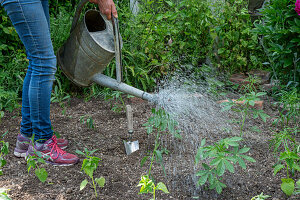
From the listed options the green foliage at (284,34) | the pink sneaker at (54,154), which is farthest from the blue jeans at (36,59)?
the green foliage at (284,34)

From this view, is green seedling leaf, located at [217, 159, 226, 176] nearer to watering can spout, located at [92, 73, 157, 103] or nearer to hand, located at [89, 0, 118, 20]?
watering can spout, located at [92, 73, 157, 103]

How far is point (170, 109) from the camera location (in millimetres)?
1993

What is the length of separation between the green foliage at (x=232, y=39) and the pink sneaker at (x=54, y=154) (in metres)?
1.99

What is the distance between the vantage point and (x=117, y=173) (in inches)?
74.3

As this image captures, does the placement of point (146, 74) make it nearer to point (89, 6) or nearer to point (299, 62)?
point (89, 6)

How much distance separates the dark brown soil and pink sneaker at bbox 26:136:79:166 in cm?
4

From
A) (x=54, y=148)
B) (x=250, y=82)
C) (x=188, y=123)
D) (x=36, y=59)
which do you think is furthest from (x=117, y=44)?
(x=250, y=82)

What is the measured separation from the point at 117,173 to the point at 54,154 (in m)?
0.38

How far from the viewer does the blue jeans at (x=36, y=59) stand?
173 cm

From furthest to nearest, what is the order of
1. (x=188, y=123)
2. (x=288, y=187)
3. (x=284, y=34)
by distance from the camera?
(x=284, y=34)
(x=188, y=123)
(x=288, y=187)

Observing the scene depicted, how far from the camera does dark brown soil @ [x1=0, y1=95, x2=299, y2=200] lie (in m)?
1.69

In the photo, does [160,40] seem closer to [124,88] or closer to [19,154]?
[124,88]

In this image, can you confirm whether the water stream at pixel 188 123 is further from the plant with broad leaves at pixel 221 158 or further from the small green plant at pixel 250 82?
the small green plant at pixel 250 82

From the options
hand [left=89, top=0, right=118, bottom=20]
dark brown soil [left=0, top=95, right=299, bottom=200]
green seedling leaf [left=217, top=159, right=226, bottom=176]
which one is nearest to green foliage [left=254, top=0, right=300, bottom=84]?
dark brown soil [left=0, top=95, right=299, bottom=200]
